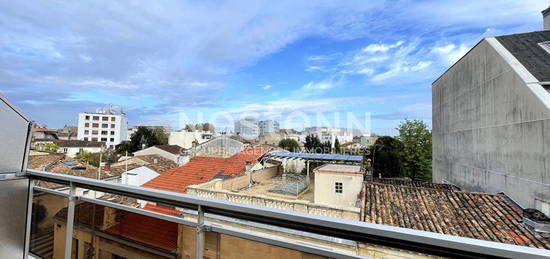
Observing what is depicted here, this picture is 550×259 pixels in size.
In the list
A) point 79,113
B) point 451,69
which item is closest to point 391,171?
point 451,69

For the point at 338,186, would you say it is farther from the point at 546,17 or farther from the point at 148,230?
the point at 546,17

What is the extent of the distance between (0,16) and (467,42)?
14218mm

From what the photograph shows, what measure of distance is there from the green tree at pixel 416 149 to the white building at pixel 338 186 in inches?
496

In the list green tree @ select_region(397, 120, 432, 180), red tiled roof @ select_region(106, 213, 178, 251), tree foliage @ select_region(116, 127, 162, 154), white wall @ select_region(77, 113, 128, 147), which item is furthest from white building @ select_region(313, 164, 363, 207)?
white wall @ select_region(77, 113, 128, 147)

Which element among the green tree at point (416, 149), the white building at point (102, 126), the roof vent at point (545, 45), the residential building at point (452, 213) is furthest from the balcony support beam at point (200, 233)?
the white building at point (102, 126)

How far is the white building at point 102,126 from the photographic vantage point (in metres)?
38.3

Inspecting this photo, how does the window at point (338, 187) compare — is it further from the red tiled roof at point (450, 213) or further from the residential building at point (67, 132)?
the residential building at point (67, 132)

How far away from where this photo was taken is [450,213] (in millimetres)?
5148

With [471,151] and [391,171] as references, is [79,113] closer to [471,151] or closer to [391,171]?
[391,171]

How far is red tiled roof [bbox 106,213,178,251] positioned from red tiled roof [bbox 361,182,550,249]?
4702 mm

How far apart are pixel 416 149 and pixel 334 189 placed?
13347 mm

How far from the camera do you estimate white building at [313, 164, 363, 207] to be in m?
7.14

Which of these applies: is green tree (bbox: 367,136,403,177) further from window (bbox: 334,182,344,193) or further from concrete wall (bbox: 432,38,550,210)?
window (bbox: 334,182,344,193)

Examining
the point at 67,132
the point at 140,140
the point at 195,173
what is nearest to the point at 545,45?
the point at 195,173
